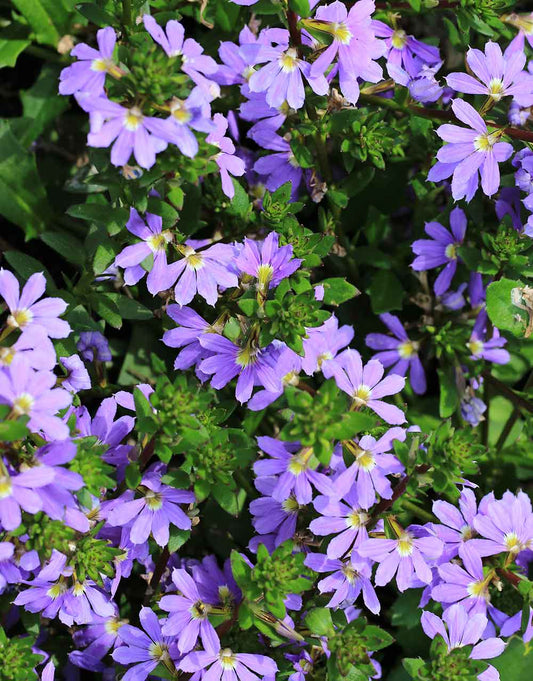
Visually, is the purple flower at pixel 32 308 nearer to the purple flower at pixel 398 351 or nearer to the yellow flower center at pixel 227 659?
the yellow flower center at pixel 227 659

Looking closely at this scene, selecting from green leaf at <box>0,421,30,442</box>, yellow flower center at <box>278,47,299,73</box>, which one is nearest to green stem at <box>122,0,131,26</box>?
yellow flower center at <box>278,47,299,73</box>

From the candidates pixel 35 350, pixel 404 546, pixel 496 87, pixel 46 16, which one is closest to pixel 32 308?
pixel 35 350

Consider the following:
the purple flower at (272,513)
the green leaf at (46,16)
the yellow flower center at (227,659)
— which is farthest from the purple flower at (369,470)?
the green leaf at (46,16)

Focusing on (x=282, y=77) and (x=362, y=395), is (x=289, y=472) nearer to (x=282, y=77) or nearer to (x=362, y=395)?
(x=362, y=395)

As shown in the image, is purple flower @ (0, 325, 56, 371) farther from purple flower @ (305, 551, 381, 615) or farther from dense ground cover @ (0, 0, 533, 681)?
purple flower @ (305, 551, 381, 615)

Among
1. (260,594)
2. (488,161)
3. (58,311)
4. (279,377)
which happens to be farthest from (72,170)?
(260,594)
